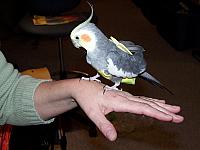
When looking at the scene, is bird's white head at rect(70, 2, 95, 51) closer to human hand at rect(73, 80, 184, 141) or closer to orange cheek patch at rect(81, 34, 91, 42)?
orange cheek patch at rect(81, 34, 91, 42)

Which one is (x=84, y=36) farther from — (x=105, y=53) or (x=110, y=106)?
(x=110, y=106)

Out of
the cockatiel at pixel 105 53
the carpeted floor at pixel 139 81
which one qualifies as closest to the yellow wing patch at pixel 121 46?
the cockatiel at pixel 105 53

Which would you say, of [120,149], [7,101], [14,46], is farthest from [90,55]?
[14,46]

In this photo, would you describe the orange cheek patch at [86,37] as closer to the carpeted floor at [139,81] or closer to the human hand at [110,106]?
the human hand at [110,106]

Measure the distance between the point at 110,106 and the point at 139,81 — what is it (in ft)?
5.07

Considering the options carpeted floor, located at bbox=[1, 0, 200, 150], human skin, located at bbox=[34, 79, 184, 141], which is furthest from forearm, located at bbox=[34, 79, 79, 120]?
carpeted floor, located at bbox=[1, 0, 200, 150]

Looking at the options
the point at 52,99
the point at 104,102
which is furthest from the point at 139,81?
the point at 104,102

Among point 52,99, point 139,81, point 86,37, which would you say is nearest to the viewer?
point 86,37

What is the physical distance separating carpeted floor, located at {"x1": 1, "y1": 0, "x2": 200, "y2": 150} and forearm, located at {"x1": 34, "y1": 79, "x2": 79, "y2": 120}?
89 cm

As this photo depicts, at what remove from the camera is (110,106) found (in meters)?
0.75

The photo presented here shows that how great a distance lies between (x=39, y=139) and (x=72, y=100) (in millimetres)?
618

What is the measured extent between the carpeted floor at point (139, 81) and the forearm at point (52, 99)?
894 millimetres

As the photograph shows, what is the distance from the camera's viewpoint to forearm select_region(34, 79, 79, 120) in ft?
2.88

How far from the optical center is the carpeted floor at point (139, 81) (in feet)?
5.92
